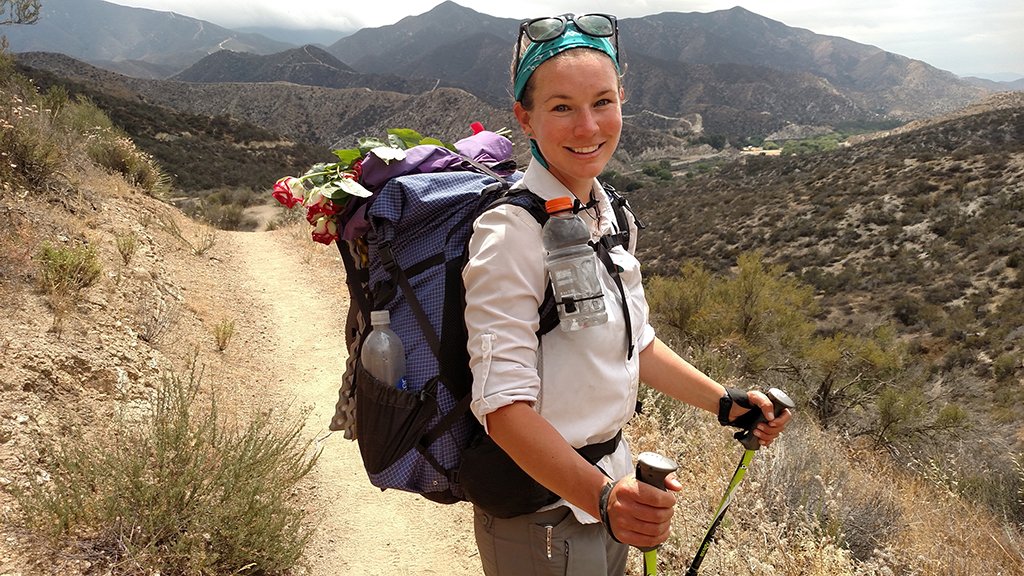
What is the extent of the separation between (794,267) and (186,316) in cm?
2145

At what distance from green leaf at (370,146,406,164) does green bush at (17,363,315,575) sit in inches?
70.6

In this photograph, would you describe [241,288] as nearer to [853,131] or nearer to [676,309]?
[676,309]

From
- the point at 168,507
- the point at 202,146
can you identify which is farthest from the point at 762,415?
the point at 202,146

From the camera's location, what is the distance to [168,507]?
2.40 meters

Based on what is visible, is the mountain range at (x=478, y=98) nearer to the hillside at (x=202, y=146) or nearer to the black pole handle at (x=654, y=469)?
the hillside at (x=202, y=146)

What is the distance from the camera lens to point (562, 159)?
1288 millimetres

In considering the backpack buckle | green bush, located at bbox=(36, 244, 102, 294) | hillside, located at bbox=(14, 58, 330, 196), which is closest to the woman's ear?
the backpack buckle

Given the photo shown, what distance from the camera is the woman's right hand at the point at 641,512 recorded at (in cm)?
99

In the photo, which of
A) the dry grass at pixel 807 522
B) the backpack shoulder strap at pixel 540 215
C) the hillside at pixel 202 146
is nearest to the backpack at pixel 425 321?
the backpack shoulder strap at pixel 540 215

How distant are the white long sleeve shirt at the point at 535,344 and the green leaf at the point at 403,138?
23.8 inches

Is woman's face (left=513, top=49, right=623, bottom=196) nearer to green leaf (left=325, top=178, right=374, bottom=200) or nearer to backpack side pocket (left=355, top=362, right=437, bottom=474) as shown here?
green leaf (left=325, top=178, right=374, bottom=200)

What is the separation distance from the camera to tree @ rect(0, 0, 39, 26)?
23.5ft

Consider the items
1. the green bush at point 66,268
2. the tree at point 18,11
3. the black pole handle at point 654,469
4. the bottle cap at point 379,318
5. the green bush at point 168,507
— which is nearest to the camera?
the black pole handle at point 654,469

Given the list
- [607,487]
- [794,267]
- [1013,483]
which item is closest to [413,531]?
[607,487]
